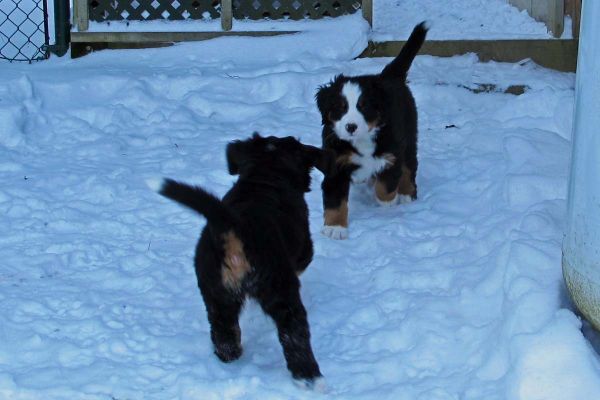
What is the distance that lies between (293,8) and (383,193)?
3.26m

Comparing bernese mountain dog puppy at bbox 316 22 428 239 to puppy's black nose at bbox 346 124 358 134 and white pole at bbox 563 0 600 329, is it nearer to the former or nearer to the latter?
puppy's black nose at bbox 346 124 358 134

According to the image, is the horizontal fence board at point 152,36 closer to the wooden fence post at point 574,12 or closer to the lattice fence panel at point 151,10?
the lattice fence panel at point 151,10

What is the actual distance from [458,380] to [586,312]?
49 centimetres

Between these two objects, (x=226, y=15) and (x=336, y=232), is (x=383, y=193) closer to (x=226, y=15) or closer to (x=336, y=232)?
(x=336, y=232)

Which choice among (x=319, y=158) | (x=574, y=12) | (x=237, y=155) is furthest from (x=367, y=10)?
(x=237, y=155)

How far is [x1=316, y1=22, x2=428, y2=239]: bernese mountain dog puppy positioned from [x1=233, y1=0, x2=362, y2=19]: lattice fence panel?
2.91m

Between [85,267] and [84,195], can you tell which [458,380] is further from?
[84,195]

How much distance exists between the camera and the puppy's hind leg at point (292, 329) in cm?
313

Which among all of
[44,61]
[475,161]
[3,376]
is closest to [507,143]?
[475,161]

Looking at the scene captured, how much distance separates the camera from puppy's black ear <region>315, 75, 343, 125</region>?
187 inches

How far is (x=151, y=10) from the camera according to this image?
799 centimetres

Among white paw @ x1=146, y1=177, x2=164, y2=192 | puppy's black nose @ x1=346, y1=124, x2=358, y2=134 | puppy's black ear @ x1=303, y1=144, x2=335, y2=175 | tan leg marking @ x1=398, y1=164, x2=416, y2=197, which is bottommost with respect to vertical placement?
tan leg marking @ x1=398, y1=164, x2=416, y2=197

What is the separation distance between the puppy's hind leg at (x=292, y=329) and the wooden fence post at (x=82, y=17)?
529 cm

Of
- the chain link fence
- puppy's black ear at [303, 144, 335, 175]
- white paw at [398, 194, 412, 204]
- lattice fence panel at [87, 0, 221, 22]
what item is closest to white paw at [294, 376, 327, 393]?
puppy's black ear at [303, 144, 335, 175]
